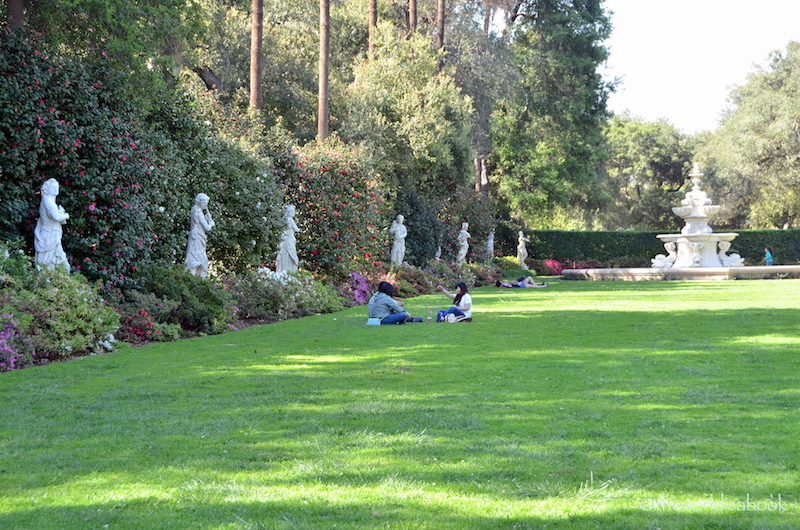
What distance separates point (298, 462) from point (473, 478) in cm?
108

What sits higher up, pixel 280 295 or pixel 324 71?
pixel 324 71

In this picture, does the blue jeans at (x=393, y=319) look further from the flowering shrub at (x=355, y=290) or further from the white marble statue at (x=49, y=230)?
the flowering shrub at (x=355, y=290)

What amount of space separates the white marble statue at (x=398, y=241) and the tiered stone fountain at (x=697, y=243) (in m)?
16.3

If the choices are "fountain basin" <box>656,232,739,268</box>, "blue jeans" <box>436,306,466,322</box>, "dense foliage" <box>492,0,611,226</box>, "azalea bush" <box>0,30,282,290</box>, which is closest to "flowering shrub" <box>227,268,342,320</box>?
"azalea bush" <box>0,30,282,290</box>

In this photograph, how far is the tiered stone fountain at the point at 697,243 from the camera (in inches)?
1462

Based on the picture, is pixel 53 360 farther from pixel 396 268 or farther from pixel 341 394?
pixel 396 268

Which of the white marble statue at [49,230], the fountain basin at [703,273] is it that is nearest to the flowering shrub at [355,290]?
the white marble statue at [49,230]

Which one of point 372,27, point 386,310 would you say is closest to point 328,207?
point 386,310

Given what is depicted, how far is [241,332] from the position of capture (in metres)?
13.4

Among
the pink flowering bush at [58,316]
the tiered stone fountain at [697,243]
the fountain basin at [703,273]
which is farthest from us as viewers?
the tiered stone fountain at [697,243]

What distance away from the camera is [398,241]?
2733 centimetres

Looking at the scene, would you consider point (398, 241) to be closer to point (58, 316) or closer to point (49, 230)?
point (49, 230)

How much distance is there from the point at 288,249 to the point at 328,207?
2753mm

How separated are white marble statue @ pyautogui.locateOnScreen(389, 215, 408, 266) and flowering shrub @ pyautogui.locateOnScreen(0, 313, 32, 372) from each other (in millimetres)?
18166
